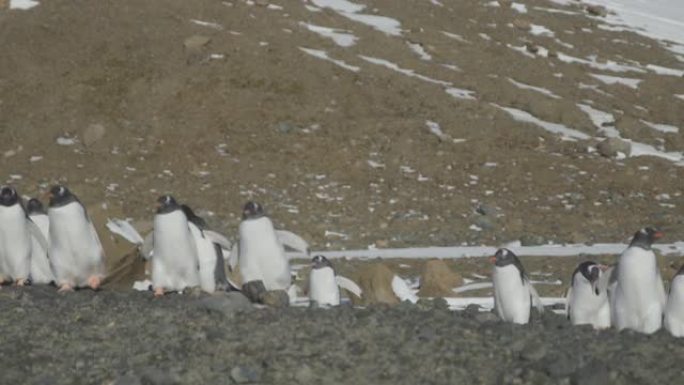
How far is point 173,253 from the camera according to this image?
40.0ft

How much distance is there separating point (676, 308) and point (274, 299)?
11.6 ft

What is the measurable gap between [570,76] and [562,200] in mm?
9578

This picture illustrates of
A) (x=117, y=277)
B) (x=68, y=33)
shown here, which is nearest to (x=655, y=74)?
(x=68, y=33)

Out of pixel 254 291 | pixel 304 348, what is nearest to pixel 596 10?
pixel 254 291

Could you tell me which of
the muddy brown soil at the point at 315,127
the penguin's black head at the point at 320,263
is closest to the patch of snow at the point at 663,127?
the muddy brown soil at the point at 315,127

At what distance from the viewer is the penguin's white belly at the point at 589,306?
11.8 metres

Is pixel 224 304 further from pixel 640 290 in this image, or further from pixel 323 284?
pixel 640 290

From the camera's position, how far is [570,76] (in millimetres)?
33031

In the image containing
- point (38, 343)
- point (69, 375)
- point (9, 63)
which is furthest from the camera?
point (9, 63)

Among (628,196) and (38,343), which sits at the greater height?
(38,343)

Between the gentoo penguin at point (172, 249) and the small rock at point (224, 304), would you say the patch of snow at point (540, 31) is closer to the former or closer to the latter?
the gentoo penguin at point (172, 249)

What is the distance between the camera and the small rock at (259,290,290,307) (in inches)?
439

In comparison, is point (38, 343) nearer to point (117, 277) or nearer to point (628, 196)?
point (117, 277)

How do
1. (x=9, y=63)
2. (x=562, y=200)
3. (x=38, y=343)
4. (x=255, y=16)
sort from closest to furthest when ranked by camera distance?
(x=38, y=343) → (x=562, y=200) → (x=9, y=63) → (x=255, y=16)
